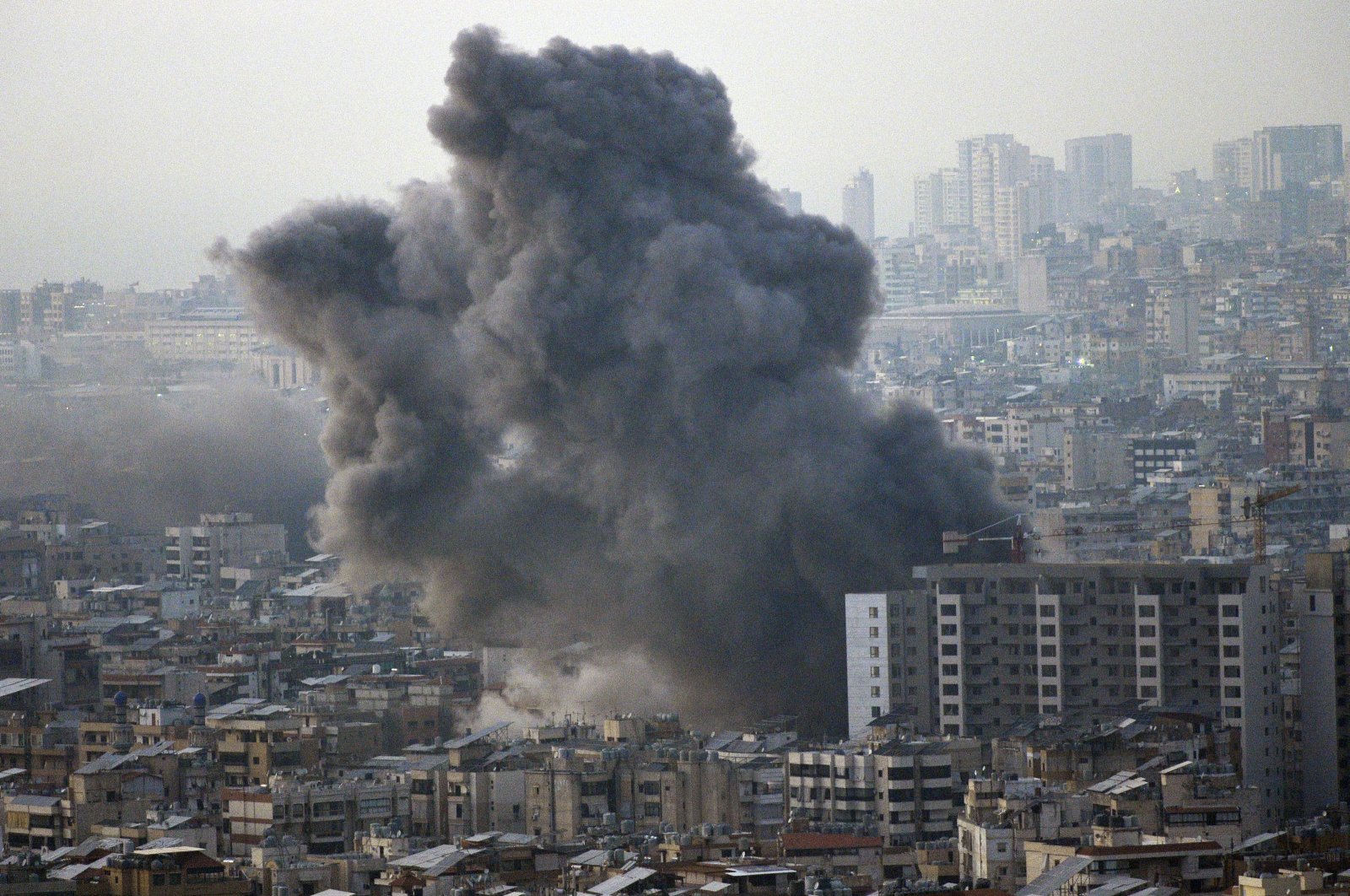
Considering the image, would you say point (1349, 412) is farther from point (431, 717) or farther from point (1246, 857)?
point (1246, 857)

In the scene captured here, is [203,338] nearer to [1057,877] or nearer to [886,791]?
[886,791]

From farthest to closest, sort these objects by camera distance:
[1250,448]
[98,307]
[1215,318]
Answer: [1215,318], [98,307], [1250,448]

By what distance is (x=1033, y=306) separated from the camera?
194125 millimetres

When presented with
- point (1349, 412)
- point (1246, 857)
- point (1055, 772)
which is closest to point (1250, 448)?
point (1349, 412)

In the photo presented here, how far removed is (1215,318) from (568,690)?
9774 cm

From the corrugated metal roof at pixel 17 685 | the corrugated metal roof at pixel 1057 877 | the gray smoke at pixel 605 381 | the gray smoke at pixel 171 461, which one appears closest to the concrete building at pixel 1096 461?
the gray smoke at pixel 171 461

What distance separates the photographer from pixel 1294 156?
188500 millimetres

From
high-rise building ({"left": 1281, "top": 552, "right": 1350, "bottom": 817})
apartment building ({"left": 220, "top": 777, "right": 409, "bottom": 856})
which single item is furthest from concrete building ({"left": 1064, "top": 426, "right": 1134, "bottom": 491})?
apartment building ({"left": 220, "top": 777, "right": 409, "bottom": 856})

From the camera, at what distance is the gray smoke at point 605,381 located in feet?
209

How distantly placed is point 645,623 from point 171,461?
161 ft

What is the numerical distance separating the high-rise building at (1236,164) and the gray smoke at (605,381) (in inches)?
5074

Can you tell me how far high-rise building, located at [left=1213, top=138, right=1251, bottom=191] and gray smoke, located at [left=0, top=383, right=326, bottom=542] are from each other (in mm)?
87840

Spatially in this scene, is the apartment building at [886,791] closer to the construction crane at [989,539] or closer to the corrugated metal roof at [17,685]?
the construction crane at [989,539]

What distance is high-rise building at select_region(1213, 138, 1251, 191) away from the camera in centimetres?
19512
